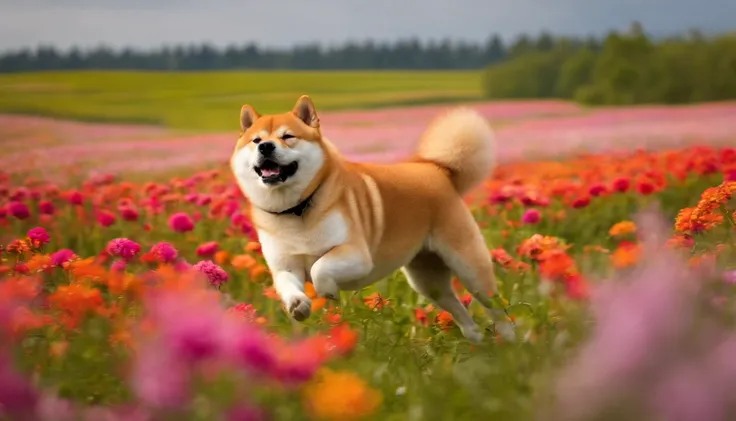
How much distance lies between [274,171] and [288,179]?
50mm

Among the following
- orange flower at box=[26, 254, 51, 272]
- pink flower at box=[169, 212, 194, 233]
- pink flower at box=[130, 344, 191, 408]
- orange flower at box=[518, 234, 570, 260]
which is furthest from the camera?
pink flower at box=[169, 212, 194, 233]

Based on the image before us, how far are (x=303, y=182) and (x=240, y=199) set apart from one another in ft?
6.55

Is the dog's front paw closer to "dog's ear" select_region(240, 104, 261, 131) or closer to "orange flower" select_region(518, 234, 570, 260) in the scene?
"dog's ear" select_region(240, 104, 261, 131)

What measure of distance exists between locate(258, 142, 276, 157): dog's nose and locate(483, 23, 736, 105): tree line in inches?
344

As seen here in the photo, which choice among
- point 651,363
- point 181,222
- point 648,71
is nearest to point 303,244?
point 181,222

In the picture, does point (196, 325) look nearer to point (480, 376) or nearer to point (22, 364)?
point (22, 364)

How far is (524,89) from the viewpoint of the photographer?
463 inches

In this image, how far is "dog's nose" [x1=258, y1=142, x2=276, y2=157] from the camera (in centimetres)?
284

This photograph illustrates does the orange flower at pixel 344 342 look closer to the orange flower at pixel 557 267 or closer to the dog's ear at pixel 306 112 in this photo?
the orange flower at pixel 557 267

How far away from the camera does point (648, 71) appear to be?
1119 cm

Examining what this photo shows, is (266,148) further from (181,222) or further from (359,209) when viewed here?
(181,222)

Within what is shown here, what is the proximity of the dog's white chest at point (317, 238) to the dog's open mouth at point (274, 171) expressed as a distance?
0.52ft

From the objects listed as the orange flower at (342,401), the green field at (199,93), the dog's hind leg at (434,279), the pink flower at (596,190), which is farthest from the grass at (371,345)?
the green field at (199,93)

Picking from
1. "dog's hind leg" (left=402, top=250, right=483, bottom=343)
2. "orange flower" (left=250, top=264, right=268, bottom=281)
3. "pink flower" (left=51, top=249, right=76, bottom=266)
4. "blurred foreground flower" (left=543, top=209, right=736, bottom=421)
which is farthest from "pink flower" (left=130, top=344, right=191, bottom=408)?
"dog's hind leg" (left=402, top=250, right=483, bottom=343)
